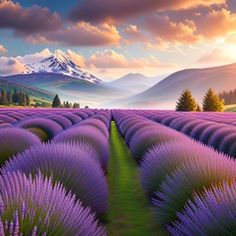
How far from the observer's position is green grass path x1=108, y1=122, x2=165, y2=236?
23.8 ft

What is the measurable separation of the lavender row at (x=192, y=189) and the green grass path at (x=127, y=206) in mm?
416

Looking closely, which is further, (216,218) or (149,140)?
(149,140)

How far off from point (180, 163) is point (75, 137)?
382cm

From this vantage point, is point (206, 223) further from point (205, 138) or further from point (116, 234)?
point (205, 138)

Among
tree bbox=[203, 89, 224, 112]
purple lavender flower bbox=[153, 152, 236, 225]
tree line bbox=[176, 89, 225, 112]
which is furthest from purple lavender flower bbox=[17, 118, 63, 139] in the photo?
tree bbox=[203, 89, 224, 112]

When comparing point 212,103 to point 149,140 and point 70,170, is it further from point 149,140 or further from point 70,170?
point 70,170

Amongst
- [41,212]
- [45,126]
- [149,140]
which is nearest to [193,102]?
[45,126]

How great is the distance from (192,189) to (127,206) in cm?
314

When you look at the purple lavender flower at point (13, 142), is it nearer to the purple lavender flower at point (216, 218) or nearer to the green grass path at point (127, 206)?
the green grass path at point (127, 206)

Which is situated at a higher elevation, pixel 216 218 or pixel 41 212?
pixel 41 212

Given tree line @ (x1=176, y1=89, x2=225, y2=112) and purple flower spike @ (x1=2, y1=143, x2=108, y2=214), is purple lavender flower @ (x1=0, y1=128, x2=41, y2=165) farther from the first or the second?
tree line @ (x1=176, y1=89, x2=225, y2=112)

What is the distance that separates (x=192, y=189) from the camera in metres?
5.97

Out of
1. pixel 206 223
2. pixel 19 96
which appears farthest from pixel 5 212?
pixel 19 96

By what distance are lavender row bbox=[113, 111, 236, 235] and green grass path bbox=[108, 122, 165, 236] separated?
42 cm
